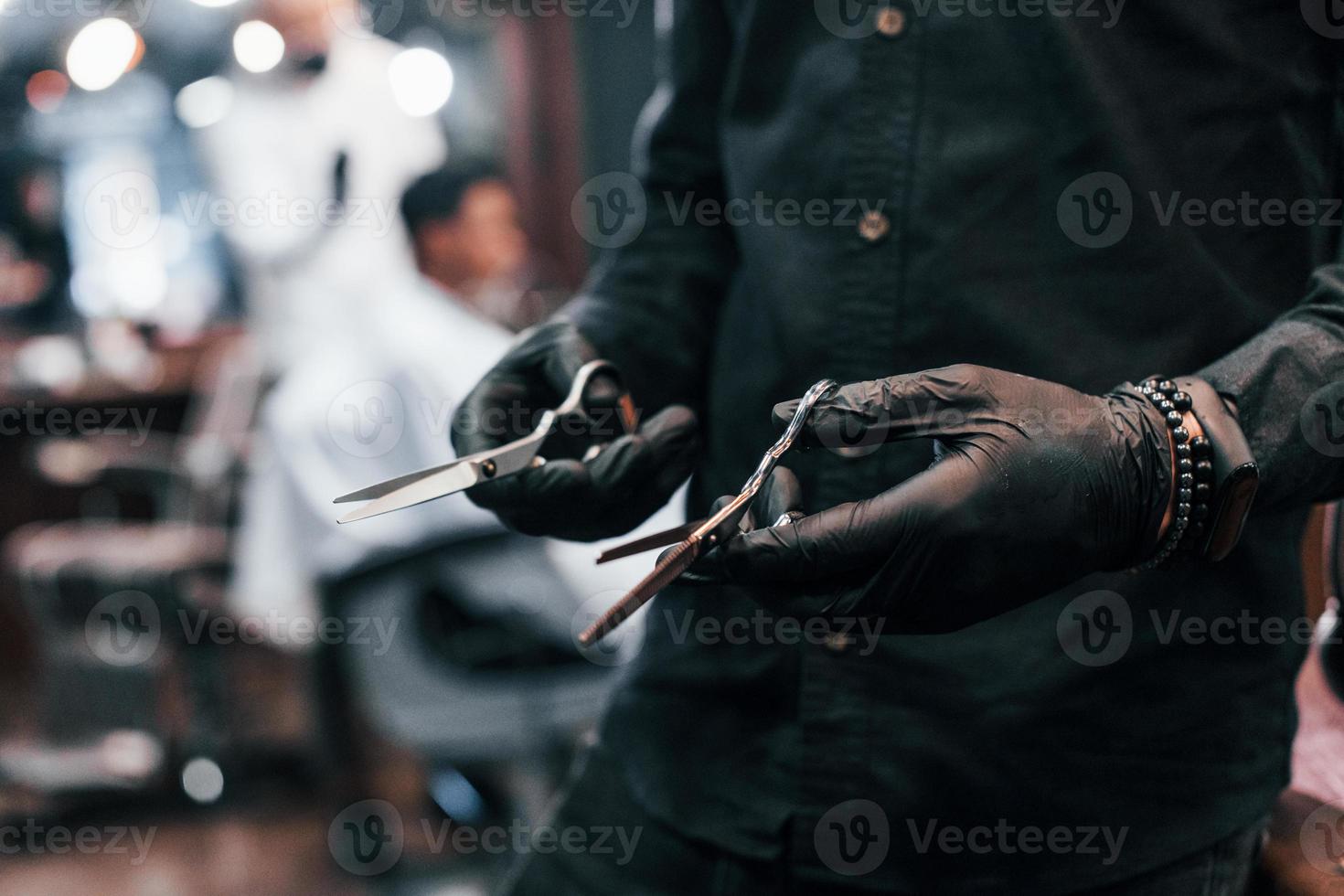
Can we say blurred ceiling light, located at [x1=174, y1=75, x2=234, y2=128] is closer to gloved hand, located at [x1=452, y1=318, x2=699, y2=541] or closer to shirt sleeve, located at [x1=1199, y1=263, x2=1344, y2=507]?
gloved hand, located at [x1=452, y1=318, x2=699, y2=541]

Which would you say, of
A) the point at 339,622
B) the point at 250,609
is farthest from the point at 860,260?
the point at 250,609

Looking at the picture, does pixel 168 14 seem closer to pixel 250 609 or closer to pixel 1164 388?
pixel 250 609

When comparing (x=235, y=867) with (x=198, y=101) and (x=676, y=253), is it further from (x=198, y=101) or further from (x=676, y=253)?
(x=198, y=101)

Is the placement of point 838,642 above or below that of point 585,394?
below

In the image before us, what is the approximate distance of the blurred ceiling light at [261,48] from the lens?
3.08 metres

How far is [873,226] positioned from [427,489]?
34 cm

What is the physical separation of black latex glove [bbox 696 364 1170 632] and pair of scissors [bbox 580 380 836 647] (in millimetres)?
10

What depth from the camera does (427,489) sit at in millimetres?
729

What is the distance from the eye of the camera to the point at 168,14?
5805 mm

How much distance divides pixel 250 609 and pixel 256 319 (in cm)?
159

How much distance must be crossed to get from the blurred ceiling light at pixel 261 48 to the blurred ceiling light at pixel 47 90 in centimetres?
253

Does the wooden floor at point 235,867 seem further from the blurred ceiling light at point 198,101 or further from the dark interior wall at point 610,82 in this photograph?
the dark interior wall at point 610,82

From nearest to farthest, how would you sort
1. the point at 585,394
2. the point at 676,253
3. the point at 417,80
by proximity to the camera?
the point at 585,394, the point at 676,253, the point at 417,80

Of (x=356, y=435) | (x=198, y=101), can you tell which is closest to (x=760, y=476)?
(x=356, y=435)
